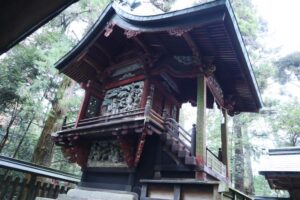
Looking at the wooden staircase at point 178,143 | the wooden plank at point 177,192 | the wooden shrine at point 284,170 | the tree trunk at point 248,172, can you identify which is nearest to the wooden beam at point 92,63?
the wooden staircase at point 178,143

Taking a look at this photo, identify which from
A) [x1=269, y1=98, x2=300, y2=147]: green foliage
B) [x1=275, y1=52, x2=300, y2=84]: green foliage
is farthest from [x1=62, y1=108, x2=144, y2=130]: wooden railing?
[x1=275, y1=52, x2=300, y2=84]: green foliage

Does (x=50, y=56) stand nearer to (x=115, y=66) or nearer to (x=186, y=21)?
(x=115, y=66)

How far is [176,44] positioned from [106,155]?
3882mm

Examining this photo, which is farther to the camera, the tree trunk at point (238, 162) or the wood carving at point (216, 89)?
the tree trunk at point (238, 162)

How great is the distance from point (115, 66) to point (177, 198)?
526cm

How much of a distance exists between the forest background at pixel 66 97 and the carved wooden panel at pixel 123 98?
125 inches

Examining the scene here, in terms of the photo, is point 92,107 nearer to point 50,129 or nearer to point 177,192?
point 50,129

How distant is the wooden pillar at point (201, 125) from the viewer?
5.52 m

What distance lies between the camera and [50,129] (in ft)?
33.8

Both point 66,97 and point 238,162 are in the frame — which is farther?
point 238,162

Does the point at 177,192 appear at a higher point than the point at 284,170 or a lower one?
lower

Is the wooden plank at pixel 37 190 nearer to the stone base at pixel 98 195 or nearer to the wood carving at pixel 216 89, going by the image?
the stone base at pixel 98 195

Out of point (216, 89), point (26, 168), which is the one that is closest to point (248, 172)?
point (216, 89)

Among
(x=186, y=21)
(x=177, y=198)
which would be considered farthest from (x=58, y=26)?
(x=177, y=198)
